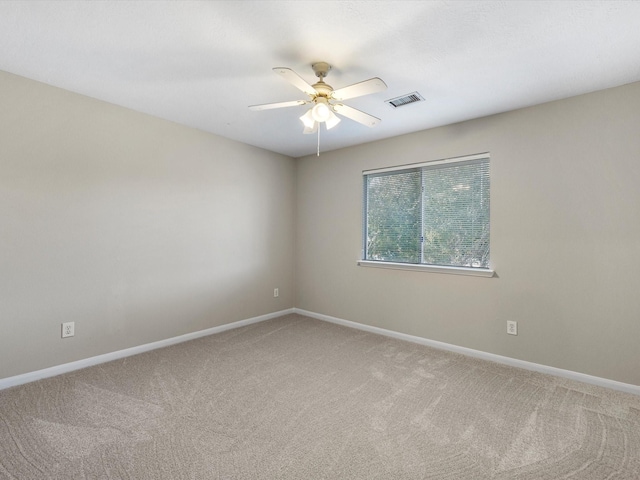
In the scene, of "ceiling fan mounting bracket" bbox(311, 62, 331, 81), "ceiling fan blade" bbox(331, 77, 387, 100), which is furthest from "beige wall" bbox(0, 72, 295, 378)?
"ceiling fan blade" bbox(331, 77, 387, 100)

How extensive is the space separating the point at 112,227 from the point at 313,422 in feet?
8.16

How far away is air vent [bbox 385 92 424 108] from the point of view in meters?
2.62

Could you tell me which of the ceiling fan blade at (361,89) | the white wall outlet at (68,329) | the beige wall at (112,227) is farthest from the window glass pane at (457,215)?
the white wall outlet at (68,329)

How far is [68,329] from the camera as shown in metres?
2.65

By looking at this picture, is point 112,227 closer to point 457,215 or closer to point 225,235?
point 225,235

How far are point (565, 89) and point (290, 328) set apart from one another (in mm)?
3648

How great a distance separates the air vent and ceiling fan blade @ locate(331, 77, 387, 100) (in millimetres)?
822

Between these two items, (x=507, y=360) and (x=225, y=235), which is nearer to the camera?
(x=507, y=360)

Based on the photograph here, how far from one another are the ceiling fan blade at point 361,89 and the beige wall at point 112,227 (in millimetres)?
2165

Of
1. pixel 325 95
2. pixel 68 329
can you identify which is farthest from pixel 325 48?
pixel 68 329

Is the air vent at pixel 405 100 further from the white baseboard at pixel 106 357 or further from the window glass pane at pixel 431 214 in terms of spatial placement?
the white baseboard at pixel 106 357

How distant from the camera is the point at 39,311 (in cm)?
250

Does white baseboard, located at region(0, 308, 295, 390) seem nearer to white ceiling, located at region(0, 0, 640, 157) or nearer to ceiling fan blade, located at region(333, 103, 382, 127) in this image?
white ceiling, located at region(0, 0, 640, 157)

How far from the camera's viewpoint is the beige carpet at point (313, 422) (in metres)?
1.59
